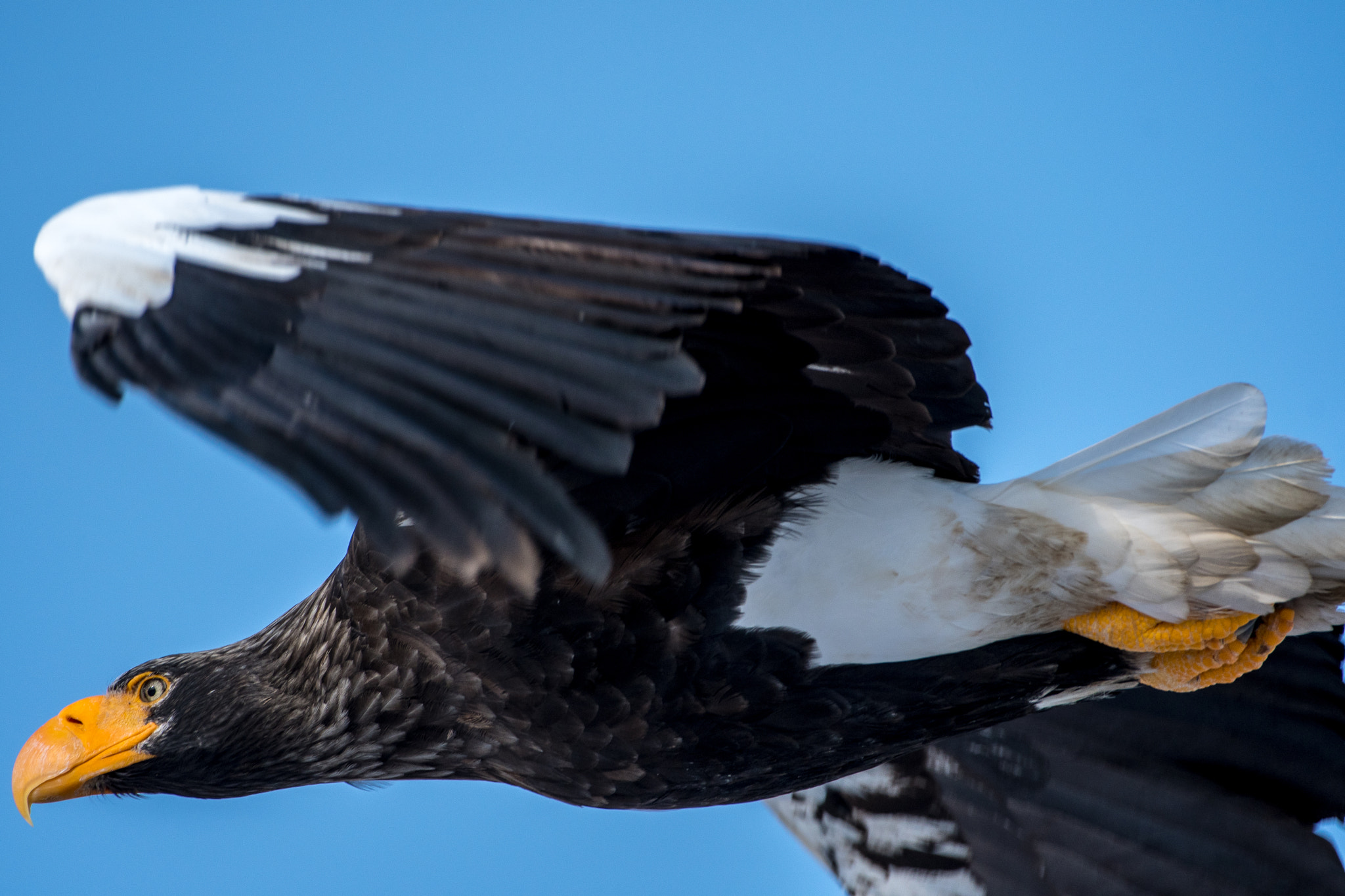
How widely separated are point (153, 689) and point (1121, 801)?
2248mm

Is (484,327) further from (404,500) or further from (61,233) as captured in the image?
(61,233)

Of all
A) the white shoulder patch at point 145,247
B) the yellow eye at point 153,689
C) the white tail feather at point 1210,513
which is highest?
the white tail feather at point 1210,513

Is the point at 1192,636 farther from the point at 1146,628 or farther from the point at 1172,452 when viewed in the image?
the point at 1172,452

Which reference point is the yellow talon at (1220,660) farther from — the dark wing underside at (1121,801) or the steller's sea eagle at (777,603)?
the dark wing underside at (1121,801)

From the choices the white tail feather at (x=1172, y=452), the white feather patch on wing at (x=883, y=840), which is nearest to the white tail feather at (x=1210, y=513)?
the white tail feather at (x=1172, y=452)

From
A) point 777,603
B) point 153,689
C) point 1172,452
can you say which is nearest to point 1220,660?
point 1172,452

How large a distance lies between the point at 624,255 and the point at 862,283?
66 cm

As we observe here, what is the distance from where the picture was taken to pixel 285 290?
142 centimetres

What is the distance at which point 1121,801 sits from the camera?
2.90 metres

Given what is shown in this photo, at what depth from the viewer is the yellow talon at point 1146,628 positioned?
7.38 ft

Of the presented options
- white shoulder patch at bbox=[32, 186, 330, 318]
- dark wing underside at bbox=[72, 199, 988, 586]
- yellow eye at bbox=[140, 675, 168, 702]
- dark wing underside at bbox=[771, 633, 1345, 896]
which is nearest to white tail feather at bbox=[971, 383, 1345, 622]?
dark wing underside at bbox=[771, 633, 1345, 896]

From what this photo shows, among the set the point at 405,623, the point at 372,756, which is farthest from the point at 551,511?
the point at 372,756

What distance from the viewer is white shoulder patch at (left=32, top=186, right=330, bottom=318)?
4.79ft

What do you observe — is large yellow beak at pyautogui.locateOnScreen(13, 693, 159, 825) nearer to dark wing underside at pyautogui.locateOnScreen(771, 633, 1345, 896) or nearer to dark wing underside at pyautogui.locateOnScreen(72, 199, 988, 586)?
dark wing underside at pyautogui.locateOnScreen(72, 199, 988, 586)
